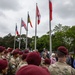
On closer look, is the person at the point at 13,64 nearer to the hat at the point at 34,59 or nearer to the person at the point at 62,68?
the person at the point at 62,68

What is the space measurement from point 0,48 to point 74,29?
93.1 meters

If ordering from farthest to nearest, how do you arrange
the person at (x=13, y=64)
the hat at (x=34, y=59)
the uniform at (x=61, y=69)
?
the person at (x=13, y=64), the uniform at (x=61, y=69), the hat at (x=34, y=59)

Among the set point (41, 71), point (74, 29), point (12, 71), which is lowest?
point (12, 71)

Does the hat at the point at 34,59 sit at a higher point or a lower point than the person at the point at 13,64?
higher

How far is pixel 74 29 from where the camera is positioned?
99.1 metres

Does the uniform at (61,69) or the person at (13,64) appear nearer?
the uniform at (61,69)

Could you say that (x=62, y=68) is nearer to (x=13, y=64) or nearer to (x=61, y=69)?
(x=61, y=69)

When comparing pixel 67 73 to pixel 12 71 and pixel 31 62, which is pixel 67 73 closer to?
pixel 31 62

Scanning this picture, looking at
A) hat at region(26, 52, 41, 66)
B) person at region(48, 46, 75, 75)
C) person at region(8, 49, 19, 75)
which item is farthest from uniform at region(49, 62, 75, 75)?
person at region(8, 49, 19, 75)

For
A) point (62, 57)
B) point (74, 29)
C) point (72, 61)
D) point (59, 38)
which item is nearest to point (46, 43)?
point (59, 38)

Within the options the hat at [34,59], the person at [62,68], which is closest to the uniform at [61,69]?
the person at [62,68]

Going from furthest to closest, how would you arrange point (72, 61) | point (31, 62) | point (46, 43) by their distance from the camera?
1. point (46, 43)
2. point (72, 61)
3. point (31, 62)

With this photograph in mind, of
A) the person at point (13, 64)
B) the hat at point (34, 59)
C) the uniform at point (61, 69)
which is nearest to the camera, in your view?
the hat at point (34, 59)

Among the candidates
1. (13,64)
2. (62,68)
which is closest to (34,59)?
(62,68)
